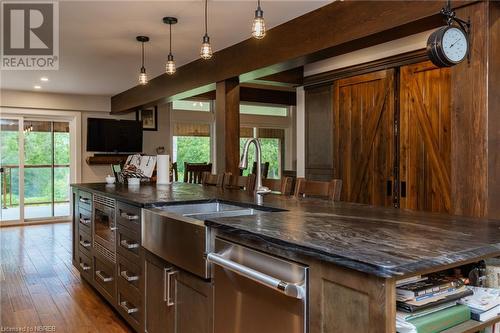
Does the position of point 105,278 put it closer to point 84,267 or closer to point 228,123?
point 84,267

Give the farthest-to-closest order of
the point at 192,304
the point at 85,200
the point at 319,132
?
the point at 319,132 < the point at 85,200 < the point at 192,304

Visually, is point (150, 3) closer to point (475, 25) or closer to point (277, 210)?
point (277, 210)

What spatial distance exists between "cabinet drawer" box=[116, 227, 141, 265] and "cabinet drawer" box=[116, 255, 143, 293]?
4 cm

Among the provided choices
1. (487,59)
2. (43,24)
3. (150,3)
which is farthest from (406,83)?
(43,24)

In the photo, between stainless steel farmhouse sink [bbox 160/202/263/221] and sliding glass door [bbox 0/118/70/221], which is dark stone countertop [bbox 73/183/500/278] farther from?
sliding glass door [bbox 0/118/70/221]

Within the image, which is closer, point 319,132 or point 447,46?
point 447,46

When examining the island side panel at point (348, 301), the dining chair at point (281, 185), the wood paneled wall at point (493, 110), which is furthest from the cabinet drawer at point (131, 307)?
the wood paneled wall at point (493, 110)

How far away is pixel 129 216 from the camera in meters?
2.63

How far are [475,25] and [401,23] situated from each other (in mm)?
445

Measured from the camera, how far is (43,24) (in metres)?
3.54

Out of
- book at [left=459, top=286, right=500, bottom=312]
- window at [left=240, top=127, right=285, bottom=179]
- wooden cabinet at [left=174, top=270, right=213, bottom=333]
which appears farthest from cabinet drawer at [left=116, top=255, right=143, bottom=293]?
window at [left=240, top=127, right=285, bottom=179]

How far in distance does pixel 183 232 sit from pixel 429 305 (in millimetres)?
1138

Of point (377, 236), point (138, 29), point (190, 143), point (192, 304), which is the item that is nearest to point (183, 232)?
point (192, 304)

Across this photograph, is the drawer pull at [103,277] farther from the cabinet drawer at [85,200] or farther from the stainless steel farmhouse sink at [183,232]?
the stainless steel farmhouse sink at [183,232]
